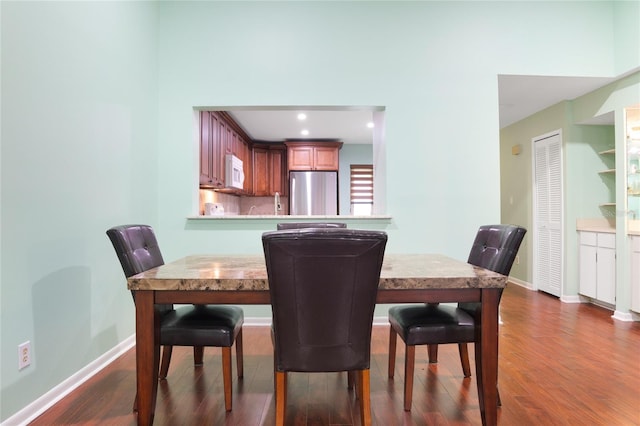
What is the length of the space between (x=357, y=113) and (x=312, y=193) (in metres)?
1.90

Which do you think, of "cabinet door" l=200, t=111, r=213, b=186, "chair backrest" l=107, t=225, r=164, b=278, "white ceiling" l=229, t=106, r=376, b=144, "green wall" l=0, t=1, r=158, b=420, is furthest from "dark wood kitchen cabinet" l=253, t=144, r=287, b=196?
"chair backrest" l=107, t=225, r=164, b=278

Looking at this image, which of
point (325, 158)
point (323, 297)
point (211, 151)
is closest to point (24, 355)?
point (323, 297)

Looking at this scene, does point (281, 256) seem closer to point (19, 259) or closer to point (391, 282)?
point (391, 282)

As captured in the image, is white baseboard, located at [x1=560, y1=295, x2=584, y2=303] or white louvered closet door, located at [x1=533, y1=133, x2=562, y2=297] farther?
white louvered closet door, located at [x1=533, y1=133, x2=562, y2=297]

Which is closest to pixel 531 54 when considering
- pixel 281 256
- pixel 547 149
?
pixel 547 149

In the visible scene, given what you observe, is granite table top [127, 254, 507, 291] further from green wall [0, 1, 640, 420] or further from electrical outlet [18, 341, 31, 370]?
green wall [0, 1, 640, 420]

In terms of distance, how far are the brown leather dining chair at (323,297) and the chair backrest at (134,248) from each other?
0.82m

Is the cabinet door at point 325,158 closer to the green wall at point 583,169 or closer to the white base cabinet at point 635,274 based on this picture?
the green wall at point 583,169

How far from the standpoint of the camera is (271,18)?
3037 millimetres

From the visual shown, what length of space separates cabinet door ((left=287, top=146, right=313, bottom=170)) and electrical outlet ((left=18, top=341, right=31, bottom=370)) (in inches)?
187

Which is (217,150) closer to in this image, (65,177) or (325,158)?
(65,177)

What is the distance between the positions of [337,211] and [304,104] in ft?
11.2

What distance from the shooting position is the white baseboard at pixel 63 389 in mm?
1608

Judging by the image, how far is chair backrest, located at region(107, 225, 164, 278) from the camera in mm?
1587
